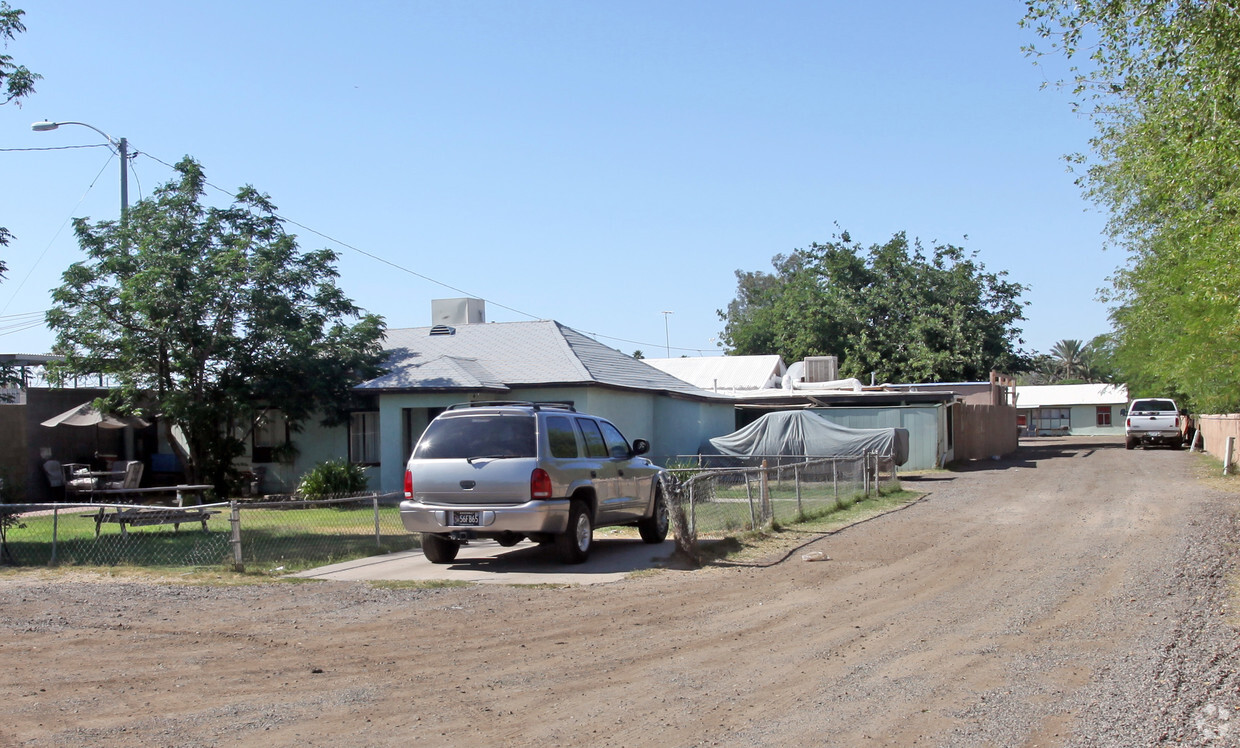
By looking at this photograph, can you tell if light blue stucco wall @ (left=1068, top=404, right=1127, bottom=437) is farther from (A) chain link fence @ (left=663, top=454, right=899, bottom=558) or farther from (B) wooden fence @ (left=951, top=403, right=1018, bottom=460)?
(A) chain link fence @ (left=663, top=454, right=899, bottom=558)

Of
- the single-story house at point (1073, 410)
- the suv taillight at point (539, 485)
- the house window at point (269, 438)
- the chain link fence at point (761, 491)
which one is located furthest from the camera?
the single-story house at point (1073, 410)

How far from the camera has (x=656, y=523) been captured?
1458cm

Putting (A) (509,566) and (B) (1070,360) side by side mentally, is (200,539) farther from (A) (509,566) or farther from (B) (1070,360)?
(B) (1070,360)

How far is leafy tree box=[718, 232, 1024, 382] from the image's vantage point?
50500 millimetres

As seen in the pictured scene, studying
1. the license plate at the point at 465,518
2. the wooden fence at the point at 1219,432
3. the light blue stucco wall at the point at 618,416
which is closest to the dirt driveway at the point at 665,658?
the license plate at the point at 465,518

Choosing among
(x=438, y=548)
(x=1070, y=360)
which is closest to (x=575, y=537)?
(x=438, y=548)

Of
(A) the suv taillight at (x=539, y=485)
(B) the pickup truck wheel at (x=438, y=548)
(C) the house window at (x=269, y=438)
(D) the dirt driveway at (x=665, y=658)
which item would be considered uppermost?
(C) the house window at (x=269, y=438)

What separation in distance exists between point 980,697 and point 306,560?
8.86 m

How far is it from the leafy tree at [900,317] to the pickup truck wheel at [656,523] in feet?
124

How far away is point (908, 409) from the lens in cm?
3278

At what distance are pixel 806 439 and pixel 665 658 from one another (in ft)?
66.4

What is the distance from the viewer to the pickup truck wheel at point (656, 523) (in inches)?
570

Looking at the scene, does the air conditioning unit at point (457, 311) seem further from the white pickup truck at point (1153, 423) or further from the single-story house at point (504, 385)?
the white pickup truck at point (1153, 423)

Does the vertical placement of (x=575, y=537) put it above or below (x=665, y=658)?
above
